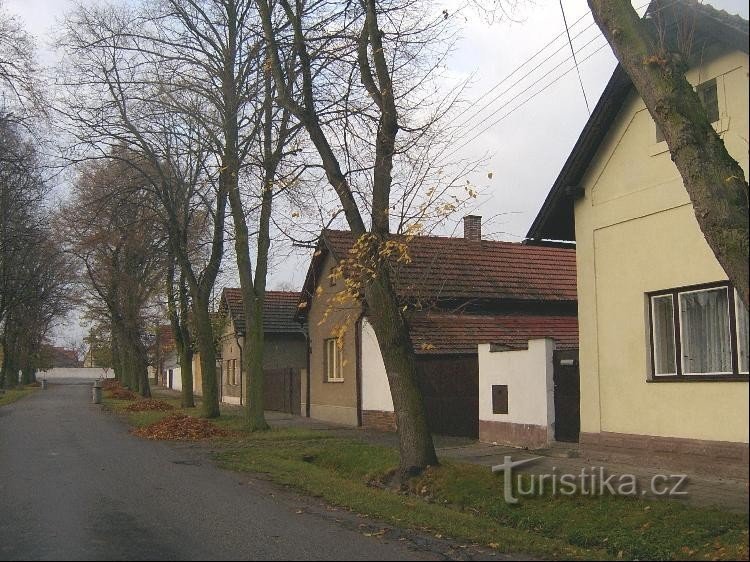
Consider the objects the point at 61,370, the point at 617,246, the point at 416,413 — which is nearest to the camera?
the point at 416,413

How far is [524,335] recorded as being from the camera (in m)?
21.9

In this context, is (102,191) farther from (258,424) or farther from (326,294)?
(258,424)

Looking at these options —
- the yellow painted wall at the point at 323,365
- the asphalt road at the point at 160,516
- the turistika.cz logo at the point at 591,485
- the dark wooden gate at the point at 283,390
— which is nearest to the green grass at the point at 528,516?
the turistika.cz logo at the point at 591,485

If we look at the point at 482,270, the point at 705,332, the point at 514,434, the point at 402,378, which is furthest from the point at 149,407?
the point at 705,332

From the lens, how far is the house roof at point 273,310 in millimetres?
35406

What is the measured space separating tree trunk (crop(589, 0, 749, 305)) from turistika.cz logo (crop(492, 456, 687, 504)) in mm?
3569

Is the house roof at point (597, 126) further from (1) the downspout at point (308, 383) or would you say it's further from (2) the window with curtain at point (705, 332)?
(1) the downspout at point (308, 383)

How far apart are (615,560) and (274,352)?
95.7 ft

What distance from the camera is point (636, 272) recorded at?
496 inches

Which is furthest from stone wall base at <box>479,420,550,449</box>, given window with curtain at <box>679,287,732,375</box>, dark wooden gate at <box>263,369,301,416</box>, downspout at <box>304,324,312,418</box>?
dark wooden gate at <box>263,369,301,416</box>

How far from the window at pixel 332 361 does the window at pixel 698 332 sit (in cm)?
1427

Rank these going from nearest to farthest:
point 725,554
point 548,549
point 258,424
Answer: point 725,554 → point 548,549 → point 258,424

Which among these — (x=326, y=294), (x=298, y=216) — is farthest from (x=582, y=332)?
(x=326, y=294)

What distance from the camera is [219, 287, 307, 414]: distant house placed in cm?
3070
